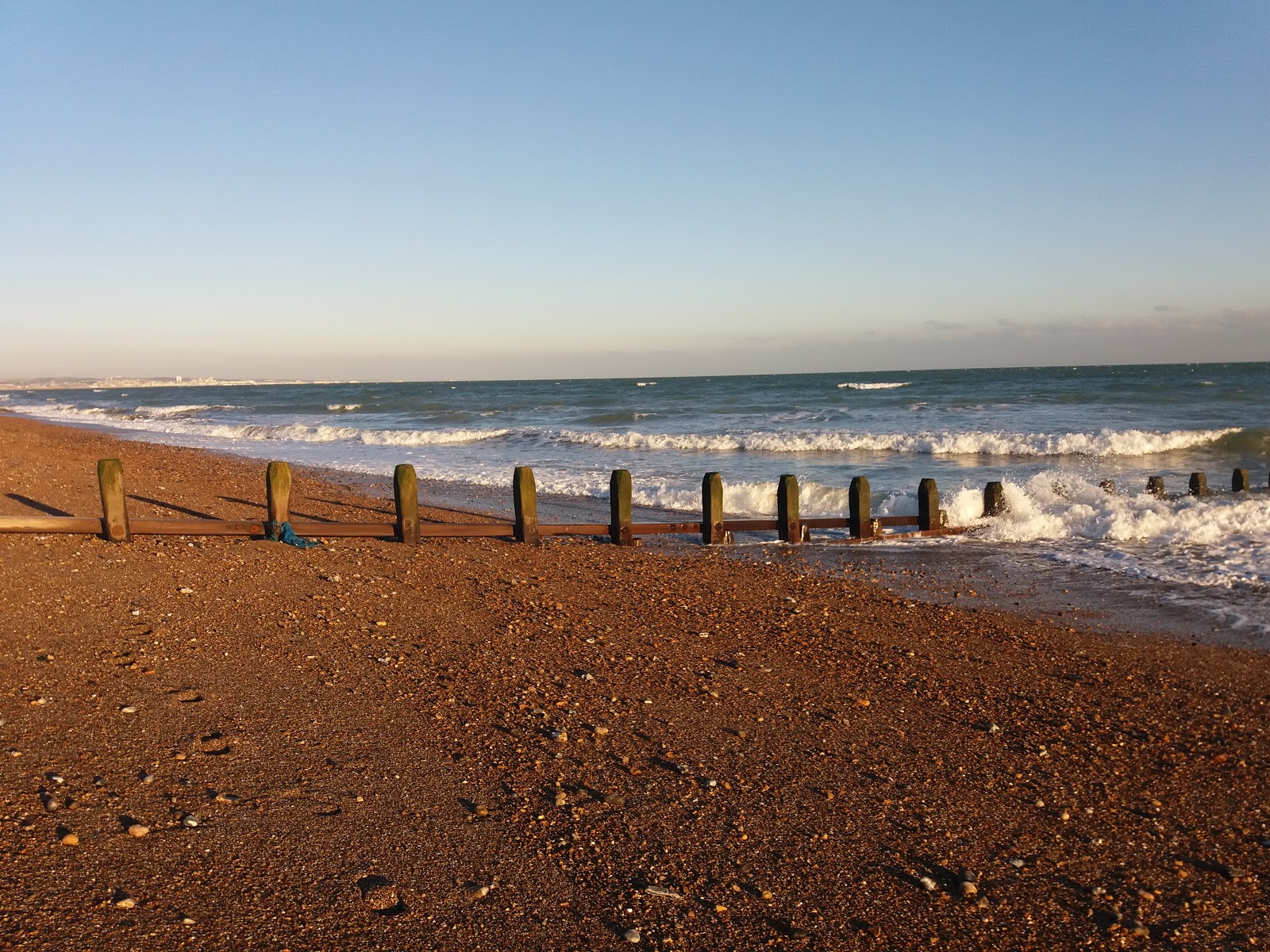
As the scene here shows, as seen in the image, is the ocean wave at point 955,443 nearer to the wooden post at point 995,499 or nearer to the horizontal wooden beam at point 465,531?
the wooden post at point 995,499

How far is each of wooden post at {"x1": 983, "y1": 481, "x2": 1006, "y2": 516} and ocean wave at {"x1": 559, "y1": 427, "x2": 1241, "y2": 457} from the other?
10962mm

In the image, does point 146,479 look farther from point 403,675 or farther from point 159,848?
point 159,848

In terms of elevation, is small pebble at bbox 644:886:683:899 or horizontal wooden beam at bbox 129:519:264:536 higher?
horizontal wooden beam at bbox 129:519:264:536

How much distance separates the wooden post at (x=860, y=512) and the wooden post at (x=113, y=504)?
7510 millimetres

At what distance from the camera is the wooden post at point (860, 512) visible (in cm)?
1068

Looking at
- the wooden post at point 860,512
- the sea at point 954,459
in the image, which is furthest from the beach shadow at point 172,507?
the wooden post at point 860,512

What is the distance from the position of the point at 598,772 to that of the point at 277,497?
6.13m

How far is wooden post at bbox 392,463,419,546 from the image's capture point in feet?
30.8

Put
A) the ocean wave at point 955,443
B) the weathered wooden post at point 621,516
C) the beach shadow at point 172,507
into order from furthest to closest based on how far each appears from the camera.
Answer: the ocean wave at point 955,443 → the beach shadow at point 172,507 → the weathered wooden post at point 621,516

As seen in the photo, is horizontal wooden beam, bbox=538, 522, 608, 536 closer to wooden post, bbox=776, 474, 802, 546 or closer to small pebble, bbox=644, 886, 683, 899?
wooden post, bbox=776, 474, 802, 546

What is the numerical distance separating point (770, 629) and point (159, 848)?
4352mm

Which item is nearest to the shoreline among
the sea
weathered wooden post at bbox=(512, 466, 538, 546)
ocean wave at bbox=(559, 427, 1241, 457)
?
the sea

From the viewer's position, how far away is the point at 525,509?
9.68 meters

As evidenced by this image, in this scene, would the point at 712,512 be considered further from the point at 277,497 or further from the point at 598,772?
the point at 598,772
